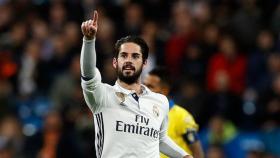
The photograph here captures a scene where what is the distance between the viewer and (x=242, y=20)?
14.7m

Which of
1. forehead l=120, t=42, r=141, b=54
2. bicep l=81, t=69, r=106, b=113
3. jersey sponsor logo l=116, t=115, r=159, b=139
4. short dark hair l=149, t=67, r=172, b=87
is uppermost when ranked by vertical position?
short dark hair l=149, t=67, r=172, b=87

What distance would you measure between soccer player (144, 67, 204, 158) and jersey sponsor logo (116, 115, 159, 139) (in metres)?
1.70

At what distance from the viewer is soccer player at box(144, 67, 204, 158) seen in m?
8.93

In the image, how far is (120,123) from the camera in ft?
23.1

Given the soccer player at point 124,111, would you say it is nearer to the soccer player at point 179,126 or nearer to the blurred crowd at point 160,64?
the soccer player at point 179,126

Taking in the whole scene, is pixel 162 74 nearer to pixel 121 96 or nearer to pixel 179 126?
pixel 179 126

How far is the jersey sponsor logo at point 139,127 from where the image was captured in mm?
7035

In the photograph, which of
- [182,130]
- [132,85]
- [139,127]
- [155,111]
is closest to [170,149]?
[155,111]

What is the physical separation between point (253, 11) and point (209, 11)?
2.67ft

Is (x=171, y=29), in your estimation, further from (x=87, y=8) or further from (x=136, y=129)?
(x=136, y=129)

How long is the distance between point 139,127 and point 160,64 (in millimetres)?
7372

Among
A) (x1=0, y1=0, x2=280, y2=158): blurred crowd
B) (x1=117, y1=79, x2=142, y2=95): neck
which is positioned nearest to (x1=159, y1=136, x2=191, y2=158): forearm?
(x1=117, y1=79, x2=142, y2=95): neck

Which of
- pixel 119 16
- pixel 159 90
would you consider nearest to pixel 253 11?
pixel 119 16

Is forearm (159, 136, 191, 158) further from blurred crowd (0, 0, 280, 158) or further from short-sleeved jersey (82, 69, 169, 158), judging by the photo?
blurred crowd (0, 0, 280, 158)
